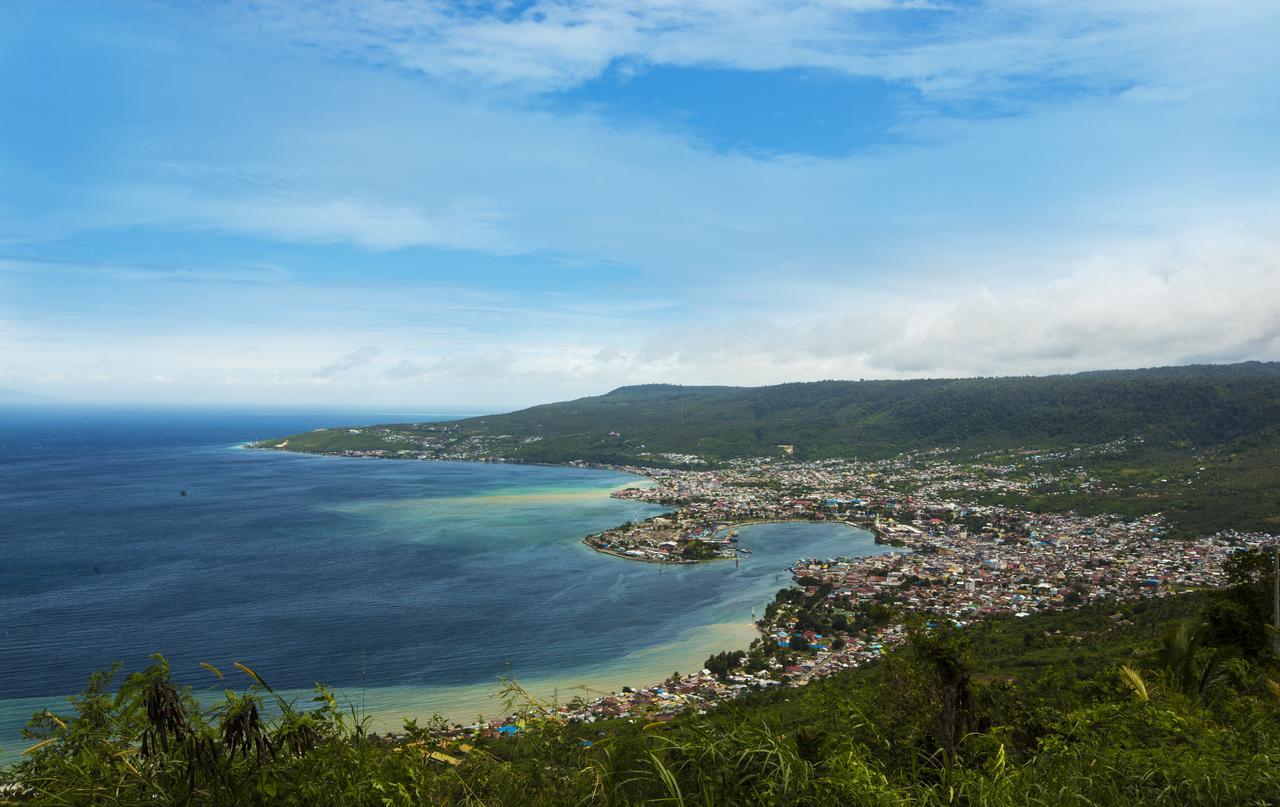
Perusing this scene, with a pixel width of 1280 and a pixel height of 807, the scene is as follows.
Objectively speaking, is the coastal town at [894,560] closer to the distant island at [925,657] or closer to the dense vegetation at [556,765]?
the distant island at [925,657]

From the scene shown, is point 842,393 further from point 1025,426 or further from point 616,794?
point 616,794

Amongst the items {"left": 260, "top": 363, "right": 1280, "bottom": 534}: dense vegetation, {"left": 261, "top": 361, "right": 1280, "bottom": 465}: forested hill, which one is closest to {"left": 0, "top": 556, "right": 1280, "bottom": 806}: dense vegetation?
{"left": 260, "top": 363, "right": 1280, "bottom": 534}: dense vegetation

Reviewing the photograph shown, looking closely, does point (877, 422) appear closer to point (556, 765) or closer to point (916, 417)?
point (916, 417)

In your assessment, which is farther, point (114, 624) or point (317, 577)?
point (317, 577)

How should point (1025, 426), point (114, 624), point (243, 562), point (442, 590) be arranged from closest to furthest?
point (114, 624) → point (442, 590) → point (243, 562) → point (1025, 426)

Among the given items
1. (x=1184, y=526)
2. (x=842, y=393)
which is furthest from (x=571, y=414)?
(x=1184, y=526)

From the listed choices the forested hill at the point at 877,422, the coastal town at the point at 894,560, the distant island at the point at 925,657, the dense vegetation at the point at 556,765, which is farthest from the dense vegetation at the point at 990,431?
the dense vegetation at the point at 556,765
